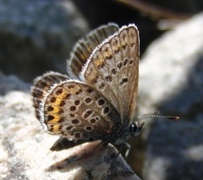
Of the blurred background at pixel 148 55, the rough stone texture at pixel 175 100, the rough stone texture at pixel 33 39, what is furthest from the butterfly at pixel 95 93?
the rough stone texture at pixel 33 39

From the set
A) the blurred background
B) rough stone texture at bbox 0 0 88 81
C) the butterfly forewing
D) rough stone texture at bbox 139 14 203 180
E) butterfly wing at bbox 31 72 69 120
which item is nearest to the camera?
the butterfly forewing

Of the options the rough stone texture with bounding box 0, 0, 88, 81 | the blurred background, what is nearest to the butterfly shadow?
the blurred background

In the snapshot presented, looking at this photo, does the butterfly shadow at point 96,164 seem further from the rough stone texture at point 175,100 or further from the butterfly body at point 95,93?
the rough stone texture at point 175,100

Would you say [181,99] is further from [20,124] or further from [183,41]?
[20,124]

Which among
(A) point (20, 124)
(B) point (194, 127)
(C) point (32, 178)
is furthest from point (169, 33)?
(C) point (32, 178)

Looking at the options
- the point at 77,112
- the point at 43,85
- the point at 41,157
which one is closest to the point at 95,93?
the point at 77,112

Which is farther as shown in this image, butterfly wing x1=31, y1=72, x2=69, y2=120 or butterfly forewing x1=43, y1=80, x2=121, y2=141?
butterfly wing x1=31, y1=72, x2=69, y2=120

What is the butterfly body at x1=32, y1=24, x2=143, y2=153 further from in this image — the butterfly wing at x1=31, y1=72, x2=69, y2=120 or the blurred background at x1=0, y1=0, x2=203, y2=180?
the blurred background at x1=0, y1=0, x2=203, y2=180
